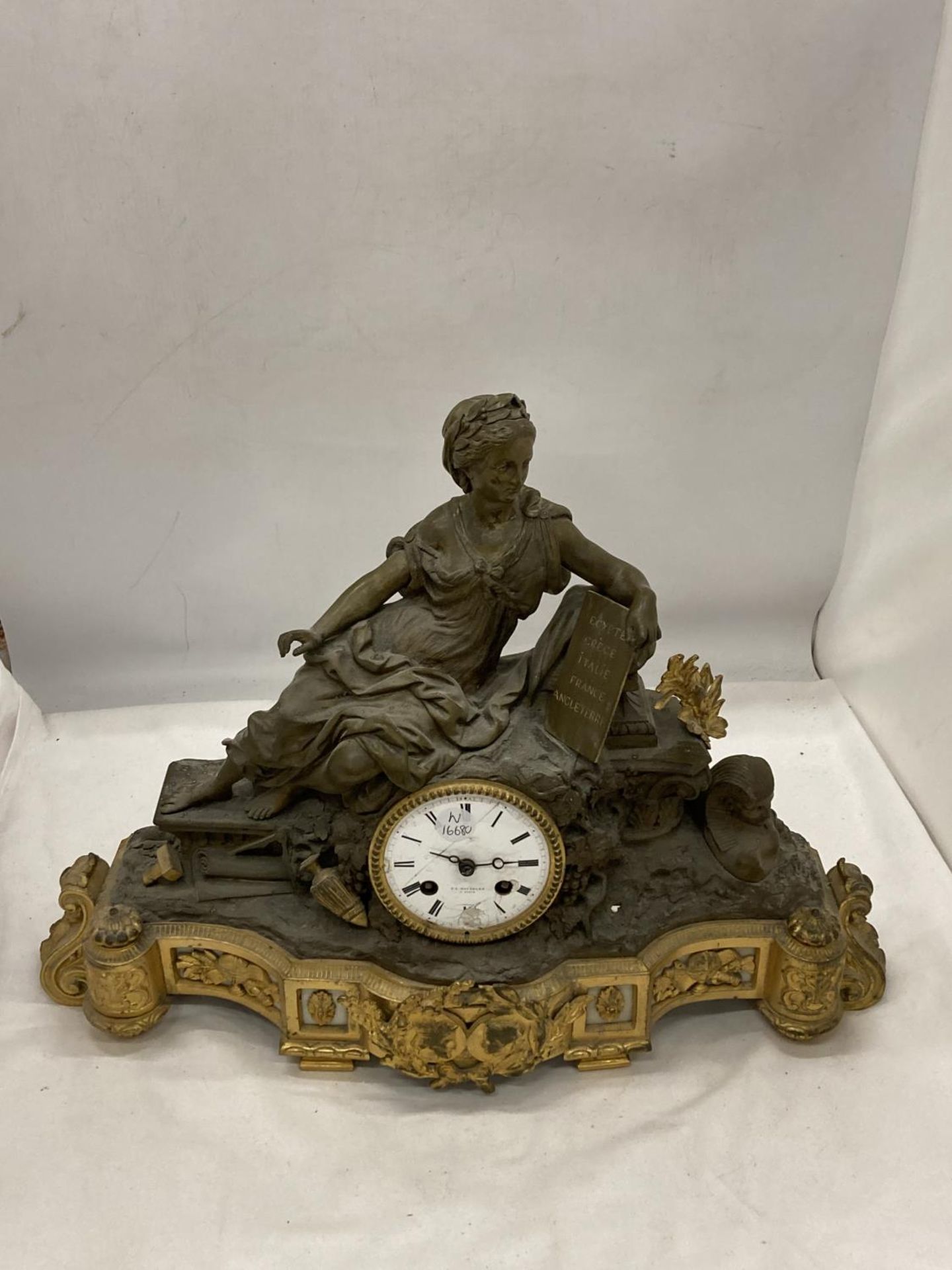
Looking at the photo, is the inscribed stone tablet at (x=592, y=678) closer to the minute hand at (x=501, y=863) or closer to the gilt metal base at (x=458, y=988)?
the minute hand at (x=501, y=863)

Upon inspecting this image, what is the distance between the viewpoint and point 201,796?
11.4 ft

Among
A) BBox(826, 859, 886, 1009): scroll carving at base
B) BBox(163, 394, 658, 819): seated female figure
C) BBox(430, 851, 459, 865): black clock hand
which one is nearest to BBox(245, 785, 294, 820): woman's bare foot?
BBox(163, 394, 658, 819): seated female figure

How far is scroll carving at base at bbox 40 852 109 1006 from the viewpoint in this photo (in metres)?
3.53

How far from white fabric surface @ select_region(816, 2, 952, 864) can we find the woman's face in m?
1.74

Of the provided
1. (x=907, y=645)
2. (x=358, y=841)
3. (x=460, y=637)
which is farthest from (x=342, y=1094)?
(x=907, y=645)

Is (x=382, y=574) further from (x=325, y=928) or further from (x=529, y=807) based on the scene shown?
(x=325, y=928)

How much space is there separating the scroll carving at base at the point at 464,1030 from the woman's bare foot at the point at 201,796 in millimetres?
600

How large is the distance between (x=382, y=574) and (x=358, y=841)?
25.3 inches

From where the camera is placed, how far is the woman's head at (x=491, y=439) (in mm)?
3148

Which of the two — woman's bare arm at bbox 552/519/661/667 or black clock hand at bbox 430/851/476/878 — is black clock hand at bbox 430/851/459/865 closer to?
black clock hand at bbox 430/851/476/878

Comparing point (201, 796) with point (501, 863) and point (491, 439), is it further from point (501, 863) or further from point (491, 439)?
point (491, 439)

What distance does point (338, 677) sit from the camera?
3.30 metres

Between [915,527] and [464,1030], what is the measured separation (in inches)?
92.0

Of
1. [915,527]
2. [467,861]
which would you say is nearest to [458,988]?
[467,861]
